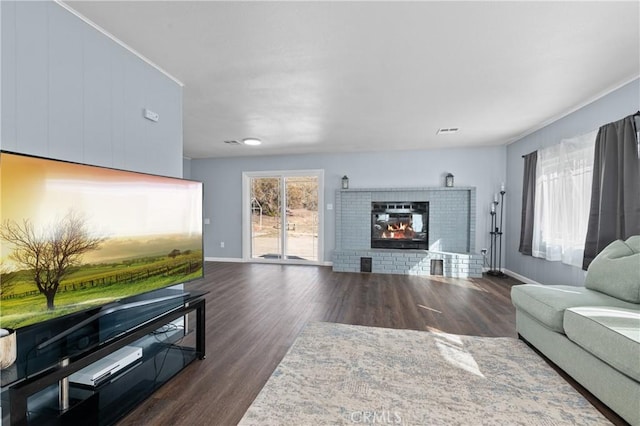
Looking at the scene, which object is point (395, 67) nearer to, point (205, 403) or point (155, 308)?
point (155, 308)

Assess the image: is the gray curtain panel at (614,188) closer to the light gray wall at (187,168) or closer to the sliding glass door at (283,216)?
the sliding glass door at (283,216)

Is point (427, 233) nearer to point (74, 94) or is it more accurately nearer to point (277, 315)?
point (277, 315)

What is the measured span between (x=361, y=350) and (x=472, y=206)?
13.7 feet

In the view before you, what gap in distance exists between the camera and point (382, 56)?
7.44 feet

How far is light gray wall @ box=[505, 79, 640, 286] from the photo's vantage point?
9.34ft

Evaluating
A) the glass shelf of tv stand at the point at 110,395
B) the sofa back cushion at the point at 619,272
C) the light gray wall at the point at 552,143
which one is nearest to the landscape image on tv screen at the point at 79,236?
the glass shelf of tv stand at the point at 110,395

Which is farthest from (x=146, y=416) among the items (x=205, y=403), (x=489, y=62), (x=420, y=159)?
(x=420, y=159)

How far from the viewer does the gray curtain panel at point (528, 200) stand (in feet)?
14.4

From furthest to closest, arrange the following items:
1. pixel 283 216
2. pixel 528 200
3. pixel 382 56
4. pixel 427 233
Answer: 1. pixel 283 216
2. pixel 427 233
3. pixel 528 200
4. pixel 382 56

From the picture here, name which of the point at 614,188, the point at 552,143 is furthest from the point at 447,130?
the point at 614,188

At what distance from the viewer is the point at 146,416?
1.63 meters

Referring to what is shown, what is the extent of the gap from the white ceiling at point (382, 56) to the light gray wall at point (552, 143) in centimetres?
13

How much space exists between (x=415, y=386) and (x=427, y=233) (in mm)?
4215

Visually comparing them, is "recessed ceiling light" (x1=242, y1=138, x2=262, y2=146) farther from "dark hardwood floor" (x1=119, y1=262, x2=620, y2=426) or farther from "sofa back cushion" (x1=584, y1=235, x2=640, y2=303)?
"sofa back cushion" (x1=584, y1=235, x2=640, y2=303)
